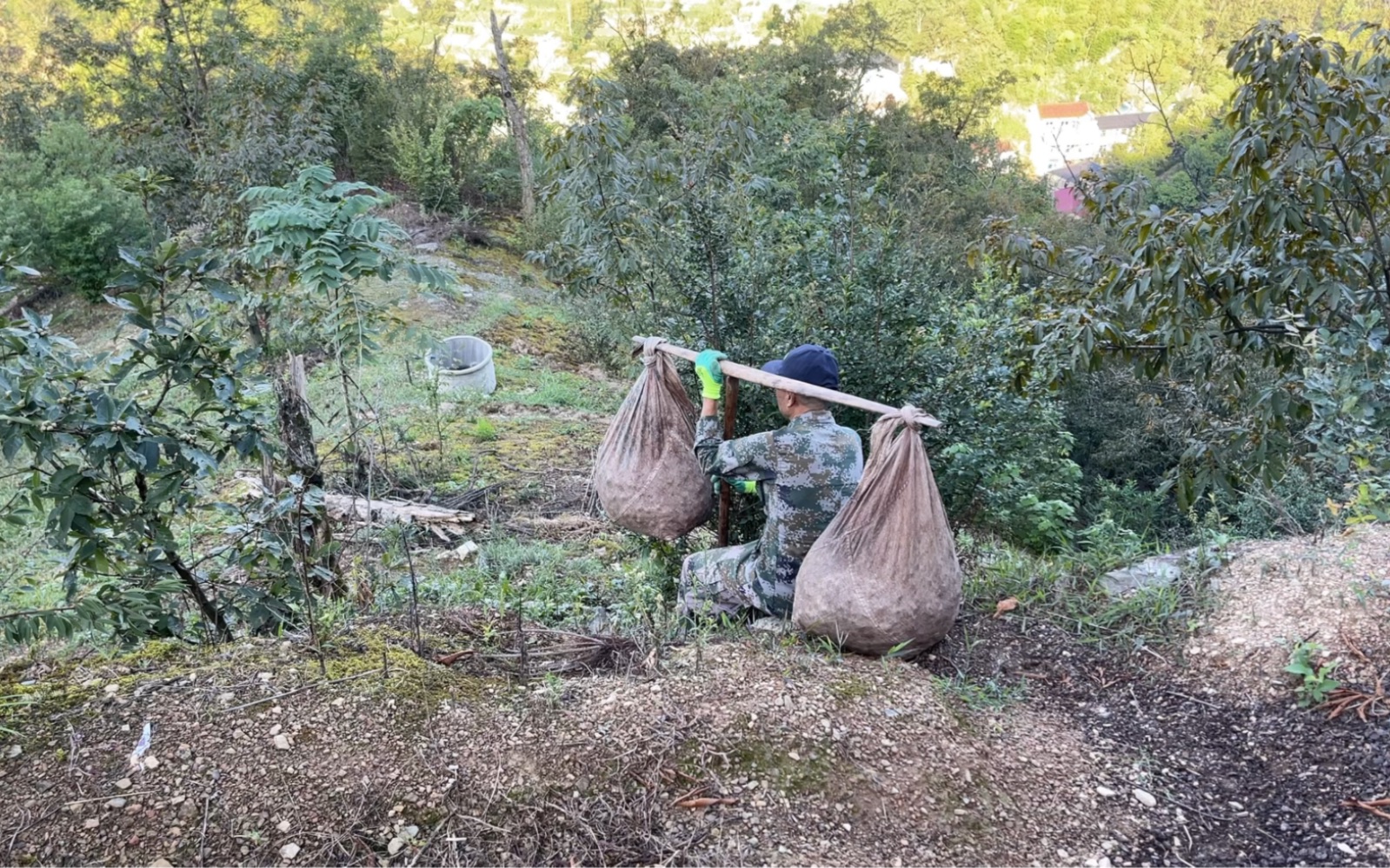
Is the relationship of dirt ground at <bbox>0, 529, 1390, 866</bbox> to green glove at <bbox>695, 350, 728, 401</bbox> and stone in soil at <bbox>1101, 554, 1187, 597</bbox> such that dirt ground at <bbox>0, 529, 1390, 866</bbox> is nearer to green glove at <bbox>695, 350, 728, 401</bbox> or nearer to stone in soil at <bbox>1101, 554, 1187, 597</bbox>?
stone in soil at <bbox>1101, 554, 1187, 597</bbox>

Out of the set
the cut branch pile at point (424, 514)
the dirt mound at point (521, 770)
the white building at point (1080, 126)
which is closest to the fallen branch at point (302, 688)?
the dirt mound at point (521, 770)

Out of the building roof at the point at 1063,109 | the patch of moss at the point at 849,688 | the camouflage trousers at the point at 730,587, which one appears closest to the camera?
the patch of moss at the point at 849,688

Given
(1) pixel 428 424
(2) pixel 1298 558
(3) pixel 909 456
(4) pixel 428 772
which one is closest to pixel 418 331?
(4) pixel 428 772

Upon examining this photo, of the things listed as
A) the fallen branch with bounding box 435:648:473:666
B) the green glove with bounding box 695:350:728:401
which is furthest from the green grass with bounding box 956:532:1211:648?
the fallen branch with bounding box 435:648:473:666

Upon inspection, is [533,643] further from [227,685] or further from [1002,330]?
[1002,330]

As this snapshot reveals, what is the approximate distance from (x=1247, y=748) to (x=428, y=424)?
7.45m

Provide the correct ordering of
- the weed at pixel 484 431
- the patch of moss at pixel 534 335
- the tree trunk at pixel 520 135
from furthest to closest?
1. the tree trunk at pixel 520 135
2. the patch of moss at pixel 534 335
3. the weed at pixel 484 431

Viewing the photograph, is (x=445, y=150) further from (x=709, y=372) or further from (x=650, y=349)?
(x=709, y=372)

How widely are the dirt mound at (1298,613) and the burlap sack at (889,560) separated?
967 mm

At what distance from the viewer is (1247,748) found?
2666mm

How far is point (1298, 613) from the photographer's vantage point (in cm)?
305

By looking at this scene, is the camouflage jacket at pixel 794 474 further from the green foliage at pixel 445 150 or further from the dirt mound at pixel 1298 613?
the green foliage at pixel 445 150

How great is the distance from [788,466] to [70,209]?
15.7 metres

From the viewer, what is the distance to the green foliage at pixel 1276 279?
2947mm
